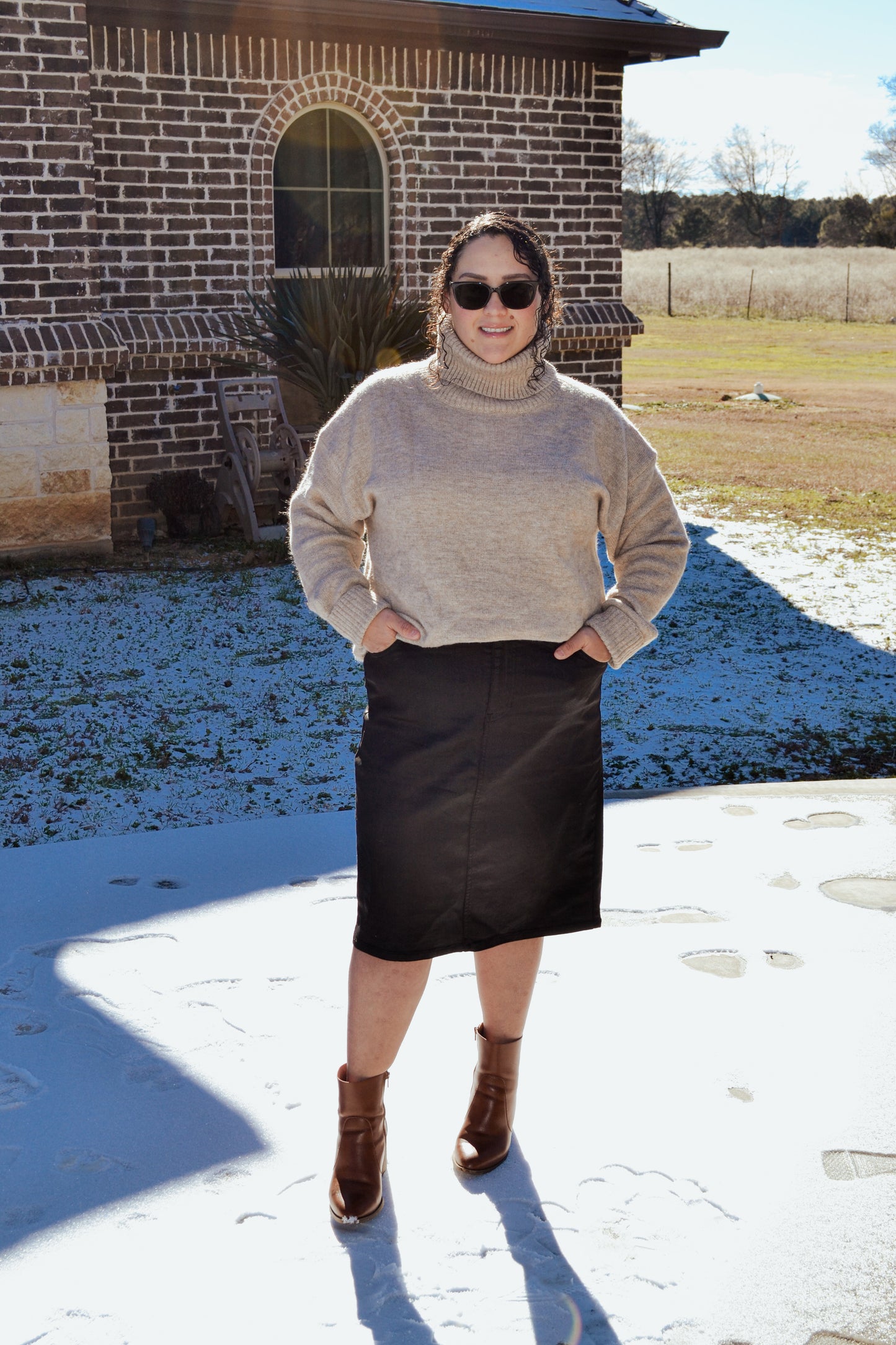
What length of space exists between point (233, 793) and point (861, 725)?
264 cm

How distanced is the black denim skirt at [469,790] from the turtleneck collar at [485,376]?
436 millimetres

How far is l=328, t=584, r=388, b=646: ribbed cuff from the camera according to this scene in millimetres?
2443

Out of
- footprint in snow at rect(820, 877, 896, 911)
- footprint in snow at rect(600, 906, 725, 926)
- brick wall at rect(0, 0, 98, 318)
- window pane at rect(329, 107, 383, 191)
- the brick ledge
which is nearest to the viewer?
footprint in snow at rect(600, 906, 725, 926)

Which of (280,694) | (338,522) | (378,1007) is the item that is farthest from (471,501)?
(280,694)

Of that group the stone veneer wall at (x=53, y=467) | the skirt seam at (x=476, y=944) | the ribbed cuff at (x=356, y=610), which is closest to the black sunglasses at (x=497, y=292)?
the ribbed cuff at (x=356, y=610)

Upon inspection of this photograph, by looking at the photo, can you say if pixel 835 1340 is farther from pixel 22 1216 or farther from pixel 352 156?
pixel 352 156

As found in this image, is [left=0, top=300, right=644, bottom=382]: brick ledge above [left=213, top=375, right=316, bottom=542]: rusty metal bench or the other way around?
above

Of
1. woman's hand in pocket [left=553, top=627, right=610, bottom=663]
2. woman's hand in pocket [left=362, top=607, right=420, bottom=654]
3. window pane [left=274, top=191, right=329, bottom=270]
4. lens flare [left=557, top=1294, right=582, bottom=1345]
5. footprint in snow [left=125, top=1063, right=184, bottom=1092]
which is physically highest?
window pane [left=274, top=191, right=329, bottom=270]

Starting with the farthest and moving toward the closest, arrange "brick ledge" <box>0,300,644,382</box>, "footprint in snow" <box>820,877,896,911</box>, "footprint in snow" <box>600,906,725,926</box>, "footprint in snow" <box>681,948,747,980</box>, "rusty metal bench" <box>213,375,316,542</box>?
"rusty metal bench" <box>213,375,316,542</box>
"brick ledge" <box>0,300,644,382</box>
"footprint in snow" <box>820,877,896,911</box>
"footprint in snow" <box>600,906,725,926</box>
"footprint in snow" <box>681,948,747,980</box>

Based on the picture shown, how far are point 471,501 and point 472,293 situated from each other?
36 centimetres

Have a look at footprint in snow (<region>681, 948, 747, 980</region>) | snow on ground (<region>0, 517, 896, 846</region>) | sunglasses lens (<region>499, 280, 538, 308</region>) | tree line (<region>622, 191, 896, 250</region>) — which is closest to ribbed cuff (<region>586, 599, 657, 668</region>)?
sunglasses lens (<region>499, 280, 538, 308</region>)

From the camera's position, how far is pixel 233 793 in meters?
4.94

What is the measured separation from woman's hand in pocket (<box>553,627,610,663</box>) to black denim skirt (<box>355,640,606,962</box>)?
22mm

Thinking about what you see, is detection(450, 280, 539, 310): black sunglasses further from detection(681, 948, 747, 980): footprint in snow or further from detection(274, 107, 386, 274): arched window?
detection(274, 107, 386, 274): arched window
